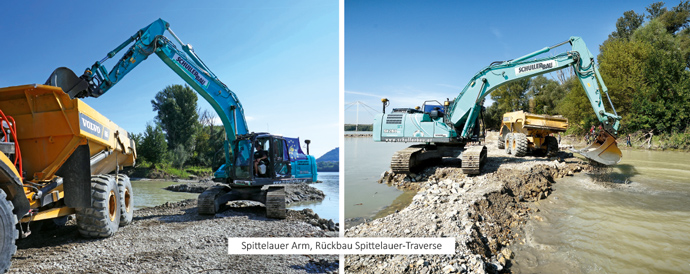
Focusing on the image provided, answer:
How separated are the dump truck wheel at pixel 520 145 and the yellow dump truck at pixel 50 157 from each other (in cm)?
941

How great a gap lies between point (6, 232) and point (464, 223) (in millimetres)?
4027

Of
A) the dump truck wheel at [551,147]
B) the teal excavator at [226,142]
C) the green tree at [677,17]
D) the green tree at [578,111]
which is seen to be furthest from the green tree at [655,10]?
the teal excavator at [226,142]

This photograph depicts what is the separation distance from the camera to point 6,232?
2.69 m

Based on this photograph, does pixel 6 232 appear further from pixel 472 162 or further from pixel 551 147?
pixel 551 147

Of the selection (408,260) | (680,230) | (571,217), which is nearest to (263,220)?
(408,260)

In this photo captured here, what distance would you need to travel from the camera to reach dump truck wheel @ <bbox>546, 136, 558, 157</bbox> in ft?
34.4

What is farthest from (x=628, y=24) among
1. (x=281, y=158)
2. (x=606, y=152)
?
(x=281, y=158)

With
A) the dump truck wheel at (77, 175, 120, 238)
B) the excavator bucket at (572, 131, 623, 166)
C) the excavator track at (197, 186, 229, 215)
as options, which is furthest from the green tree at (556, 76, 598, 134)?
the dump truck wheel at (77, 175, 120, 238)

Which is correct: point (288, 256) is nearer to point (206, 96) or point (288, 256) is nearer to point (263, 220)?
point (263, 220)

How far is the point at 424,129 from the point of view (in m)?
8.07

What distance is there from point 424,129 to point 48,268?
689cm

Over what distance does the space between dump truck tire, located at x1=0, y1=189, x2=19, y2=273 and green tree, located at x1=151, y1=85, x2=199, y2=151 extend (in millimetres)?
17111
